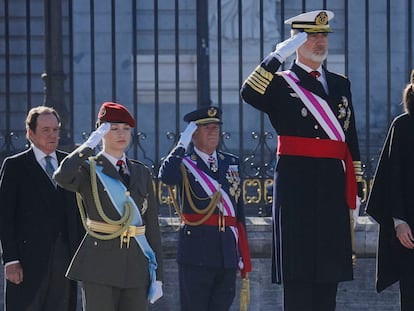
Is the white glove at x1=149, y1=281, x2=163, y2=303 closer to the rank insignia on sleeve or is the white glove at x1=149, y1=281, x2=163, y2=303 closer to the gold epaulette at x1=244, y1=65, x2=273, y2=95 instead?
the gold epaulette at x1=244, y1=65, x2=273, y2=95

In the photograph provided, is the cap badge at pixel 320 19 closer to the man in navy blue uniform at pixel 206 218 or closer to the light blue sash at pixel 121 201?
the light blue sash at pixel 121 201

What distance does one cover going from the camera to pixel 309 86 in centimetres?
676

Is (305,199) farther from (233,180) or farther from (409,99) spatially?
(233,180)

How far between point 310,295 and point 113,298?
3.36ft

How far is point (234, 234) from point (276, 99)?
1.82 metres

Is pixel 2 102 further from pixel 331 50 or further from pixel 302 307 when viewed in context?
pixel 302 307

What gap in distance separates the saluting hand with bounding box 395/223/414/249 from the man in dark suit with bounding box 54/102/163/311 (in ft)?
4.25

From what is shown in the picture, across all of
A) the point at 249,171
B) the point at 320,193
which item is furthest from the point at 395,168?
the point at 249,171

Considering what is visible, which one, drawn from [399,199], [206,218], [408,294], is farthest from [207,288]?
[399,199]

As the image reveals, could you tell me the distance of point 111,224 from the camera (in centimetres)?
680

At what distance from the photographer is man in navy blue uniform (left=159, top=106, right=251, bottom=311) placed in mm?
8227

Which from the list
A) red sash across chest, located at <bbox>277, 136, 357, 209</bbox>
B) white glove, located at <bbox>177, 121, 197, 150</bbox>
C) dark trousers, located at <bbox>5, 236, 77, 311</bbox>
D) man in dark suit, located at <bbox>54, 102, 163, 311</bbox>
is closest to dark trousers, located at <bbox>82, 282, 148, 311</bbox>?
man in dark suit, located at <bbox>54, 102, 163, 311</bbox>

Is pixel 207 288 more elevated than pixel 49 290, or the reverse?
pixel 49 290

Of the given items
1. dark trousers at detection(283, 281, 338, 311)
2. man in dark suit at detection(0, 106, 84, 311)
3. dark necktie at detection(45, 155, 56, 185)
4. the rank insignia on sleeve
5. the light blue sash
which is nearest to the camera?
dark trousers at detection(283, 281, 338, 311)
